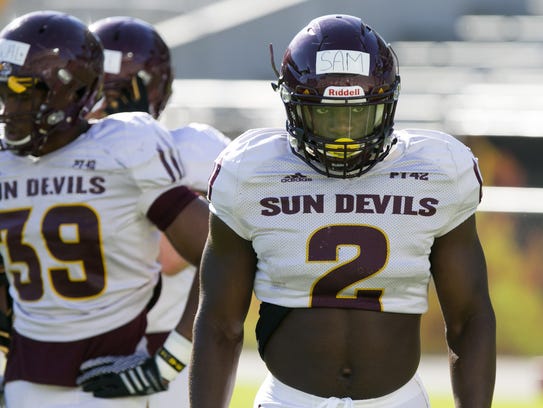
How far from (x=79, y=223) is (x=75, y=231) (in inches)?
1.0

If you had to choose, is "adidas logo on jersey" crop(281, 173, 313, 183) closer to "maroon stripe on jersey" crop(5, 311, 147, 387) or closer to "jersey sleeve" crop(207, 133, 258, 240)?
"jersey sleeve" crop(207, 133, 258, 240)

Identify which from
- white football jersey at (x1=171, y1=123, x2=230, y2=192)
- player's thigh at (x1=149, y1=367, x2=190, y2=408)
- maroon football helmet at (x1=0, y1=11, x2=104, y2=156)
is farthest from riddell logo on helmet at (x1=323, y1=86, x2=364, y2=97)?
player's thigh at (x1=149, y1=367, x2=190, y2=408)

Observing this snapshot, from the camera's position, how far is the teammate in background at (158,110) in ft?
13.3

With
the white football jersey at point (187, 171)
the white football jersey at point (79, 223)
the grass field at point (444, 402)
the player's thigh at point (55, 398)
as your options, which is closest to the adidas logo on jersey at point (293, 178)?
the white football jersey at point (79, 223)

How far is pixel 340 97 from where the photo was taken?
272 cm

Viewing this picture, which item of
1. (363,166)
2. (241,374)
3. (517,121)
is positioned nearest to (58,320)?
(363,166)

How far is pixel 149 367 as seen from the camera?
3480mm

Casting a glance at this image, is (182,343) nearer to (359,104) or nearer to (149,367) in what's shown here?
(149,367)

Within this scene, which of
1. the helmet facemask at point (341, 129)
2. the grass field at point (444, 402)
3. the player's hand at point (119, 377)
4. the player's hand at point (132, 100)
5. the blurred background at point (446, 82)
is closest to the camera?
the helmet facemask at point (341, 129)

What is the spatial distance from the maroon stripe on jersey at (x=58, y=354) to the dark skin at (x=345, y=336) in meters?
0.72

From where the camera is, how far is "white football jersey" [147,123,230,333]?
4.00 meters

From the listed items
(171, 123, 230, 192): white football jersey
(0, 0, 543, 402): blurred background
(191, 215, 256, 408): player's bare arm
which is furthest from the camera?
(0, 0, 543, 402): blurred background

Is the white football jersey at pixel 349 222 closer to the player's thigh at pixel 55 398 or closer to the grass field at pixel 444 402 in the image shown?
the player's thigh at pixel 55 398

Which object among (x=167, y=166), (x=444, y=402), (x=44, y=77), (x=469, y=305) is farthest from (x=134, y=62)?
(x=444, y=402)
